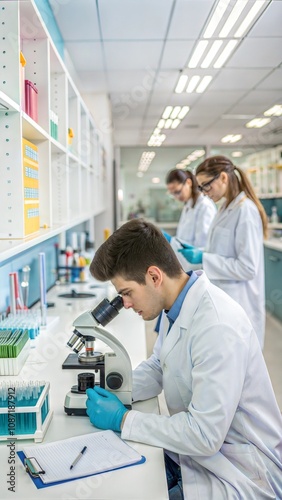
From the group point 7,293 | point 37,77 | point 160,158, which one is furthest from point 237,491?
point 160,158

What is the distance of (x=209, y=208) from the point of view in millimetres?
3898

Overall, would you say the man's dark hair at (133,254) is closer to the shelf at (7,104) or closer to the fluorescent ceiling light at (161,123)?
the shelf at (7,104)

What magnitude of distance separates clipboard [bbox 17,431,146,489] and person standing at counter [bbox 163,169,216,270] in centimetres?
277

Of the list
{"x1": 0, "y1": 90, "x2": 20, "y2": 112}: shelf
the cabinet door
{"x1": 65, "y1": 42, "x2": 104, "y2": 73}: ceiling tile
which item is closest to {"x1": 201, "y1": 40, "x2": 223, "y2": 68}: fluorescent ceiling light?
{"x1": 65, "y1": 42, "x2": 104, "y2": 73}: ceiling tile

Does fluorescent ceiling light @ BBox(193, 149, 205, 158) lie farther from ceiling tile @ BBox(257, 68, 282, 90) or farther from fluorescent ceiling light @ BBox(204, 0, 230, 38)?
fluorescent ceiling light @ BBox(204, 0, 230, 38)

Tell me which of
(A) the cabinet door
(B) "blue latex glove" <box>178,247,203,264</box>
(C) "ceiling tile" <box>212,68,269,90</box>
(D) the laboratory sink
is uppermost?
(C) "ceiling tile" <box>212,68,269,90</box>

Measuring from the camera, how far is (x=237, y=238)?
2.53 meters

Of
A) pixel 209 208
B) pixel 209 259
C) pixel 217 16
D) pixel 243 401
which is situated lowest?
pixel 243 401

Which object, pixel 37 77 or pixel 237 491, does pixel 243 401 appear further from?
pixel 37 77

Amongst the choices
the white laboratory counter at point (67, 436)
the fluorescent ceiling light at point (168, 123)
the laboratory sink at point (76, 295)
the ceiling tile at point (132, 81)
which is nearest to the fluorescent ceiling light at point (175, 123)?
the fluorescent ceiling light at point (168, 123)

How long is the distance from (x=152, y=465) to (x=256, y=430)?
296 millimetres

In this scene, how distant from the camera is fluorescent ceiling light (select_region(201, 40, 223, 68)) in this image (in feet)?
10.8

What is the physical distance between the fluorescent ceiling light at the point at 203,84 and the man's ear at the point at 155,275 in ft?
11.3

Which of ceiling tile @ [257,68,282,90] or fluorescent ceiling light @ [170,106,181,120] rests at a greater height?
fluorescent ceiling light @ [170,106,181,120]
